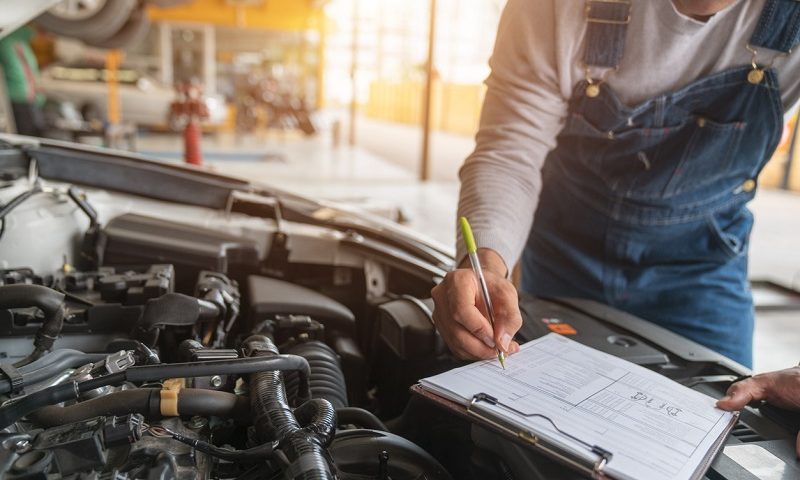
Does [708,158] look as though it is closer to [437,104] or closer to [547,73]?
[547,73]

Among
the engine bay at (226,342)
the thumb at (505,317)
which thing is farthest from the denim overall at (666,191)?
the thumb at (505,317)

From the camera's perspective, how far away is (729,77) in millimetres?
943

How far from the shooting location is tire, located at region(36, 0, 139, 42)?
11.1 feet

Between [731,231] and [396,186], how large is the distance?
4.48m

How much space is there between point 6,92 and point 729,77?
5.16m

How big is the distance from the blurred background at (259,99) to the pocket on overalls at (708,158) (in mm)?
292

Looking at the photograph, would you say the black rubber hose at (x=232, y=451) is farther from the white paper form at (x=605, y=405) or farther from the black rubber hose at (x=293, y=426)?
the white paper form at (x=605, y=405)

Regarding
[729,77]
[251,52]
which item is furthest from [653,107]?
[251,52]

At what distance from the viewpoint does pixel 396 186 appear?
5.50m

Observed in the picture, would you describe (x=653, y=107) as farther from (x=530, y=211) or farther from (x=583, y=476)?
(x=583, y=476)

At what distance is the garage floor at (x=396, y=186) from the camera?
2912mm

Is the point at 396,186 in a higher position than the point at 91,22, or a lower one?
lower

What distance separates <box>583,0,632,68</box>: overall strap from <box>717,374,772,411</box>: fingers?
53 cm

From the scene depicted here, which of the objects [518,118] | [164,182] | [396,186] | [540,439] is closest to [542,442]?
[540,439]
